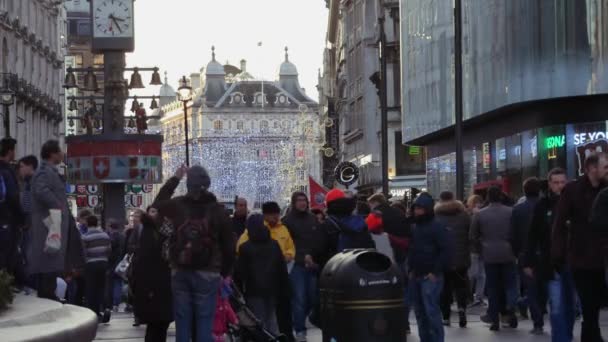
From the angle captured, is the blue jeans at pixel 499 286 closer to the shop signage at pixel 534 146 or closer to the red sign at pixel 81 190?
the shop signage at pixel 534 146

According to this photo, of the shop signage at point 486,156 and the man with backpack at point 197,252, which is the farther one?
the shop signage at point 486,156

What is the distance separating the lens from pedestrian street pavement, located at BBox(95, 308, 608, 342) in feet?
58.0

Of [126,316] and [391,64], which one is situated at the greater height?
[391,64]

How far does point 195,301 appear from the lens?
1277 centimetres

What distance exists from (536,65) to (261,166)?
427 ft

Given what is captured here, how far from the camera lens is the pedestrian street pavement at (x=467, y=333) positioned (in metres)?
17.7

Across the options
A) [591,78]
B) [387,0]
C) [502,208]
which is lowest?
[502,208]

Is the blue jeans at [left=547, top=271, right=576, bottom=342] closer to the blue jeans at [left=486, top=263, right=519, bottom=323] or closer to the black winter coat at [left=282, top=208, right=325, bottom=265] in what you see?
the black winter coat at [left=282, top=208, right=325, bottom=265]

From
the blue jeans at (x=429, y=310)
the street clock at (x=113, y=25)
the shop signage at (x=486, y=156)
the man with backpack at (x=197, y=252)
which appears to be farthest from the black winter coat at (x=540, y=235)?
the shop signage at (x=486, y=156)

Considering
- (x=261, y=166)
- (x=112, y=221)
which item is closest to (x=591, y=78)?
(x=112, y=221)

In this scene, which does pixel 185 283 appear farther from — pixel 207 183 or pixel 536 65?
pixel 536 65

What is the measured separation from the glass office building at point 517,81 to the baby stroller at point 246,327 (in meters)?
22.5

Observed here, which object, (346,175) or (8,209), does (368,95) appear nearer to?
(346,175)

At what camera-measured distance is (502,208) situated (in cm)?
1969
